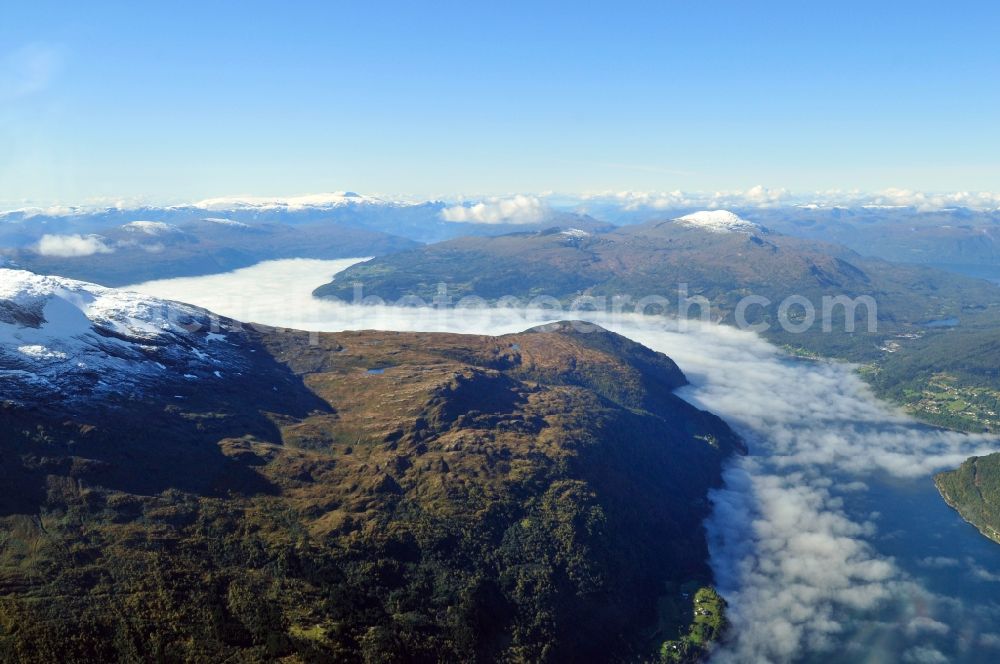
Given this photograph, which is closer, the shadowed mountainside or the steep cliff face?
the shadowed mountainside

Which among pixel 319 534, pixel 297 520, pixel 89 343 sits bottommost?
pixel 319 534

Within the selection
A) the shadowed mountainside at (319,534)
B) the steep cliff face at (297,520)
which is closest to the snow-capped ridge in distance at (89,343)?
the steep cliff face at (297,520)

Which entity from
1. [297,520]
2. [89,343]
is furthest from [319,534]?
[89,343]

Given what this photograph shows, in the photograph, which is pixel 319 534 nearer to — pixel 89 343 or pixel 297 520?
pixel 297 520

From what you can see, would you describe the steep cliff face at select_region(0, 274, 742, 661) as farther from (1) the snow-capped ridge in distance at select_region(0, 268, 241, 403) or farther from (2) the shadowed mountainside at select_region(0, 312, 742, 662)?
(1) the snow-capped ridge in distance at select_region(0, 268, 241, 403)

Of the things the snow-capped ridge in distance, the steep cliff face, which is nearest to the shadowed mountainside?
the steep cliff face

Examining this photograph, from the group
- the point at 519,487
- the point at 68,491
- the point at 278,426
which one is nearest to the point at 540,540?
the point at 519,487
